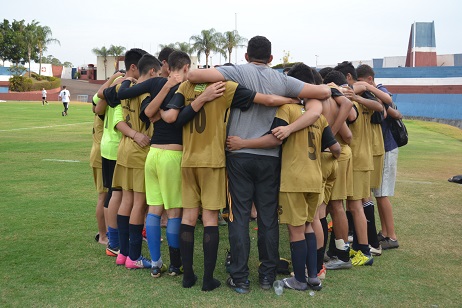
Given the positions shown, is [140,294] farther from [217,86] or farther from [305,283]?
[217,86]

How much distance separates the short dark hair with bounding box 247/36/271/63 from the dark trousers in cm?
92

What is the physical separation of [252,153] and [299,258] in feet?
3.53

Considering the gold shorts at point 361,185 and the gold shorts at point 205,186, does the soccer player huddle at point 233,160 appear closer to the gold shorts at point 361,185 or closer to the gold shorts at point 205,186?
the gold shorts at point 205,186

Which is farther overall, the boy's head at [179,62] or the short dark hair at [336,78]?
the short dark hair at [336,78]

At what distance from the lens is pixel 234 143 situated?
15.8 ft

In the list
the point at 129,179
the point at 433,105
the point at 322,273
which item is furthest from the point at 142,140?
the point at 433,105

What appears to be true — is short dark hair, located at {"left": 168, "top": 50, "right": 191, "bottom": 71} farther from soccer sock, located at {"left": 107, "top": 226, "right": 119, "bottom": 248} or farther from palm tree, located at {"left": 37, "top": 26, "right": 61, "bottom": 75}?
palm tree, located at {"left": 37, "top": 26, "right": 61, "bottom": 75}

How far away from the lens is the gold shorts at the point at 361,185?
587 centimetres

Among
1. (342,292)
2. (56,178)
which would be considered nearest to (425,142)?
(56,178)

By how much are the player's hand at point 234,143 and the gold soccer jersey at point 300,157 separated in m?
0.42

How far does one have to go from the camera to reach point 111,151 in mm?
5848

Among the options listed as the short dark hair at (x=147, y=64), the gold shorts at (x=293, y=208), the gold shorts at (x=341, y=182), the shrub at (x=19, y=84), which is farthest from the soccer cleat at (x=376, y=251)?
the shrub at (x=19, y=84)

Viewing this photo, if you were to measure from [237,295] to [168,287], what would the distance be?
66 centimetres

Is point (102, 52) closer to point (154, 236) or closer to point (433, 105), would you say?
point (433, 105)
